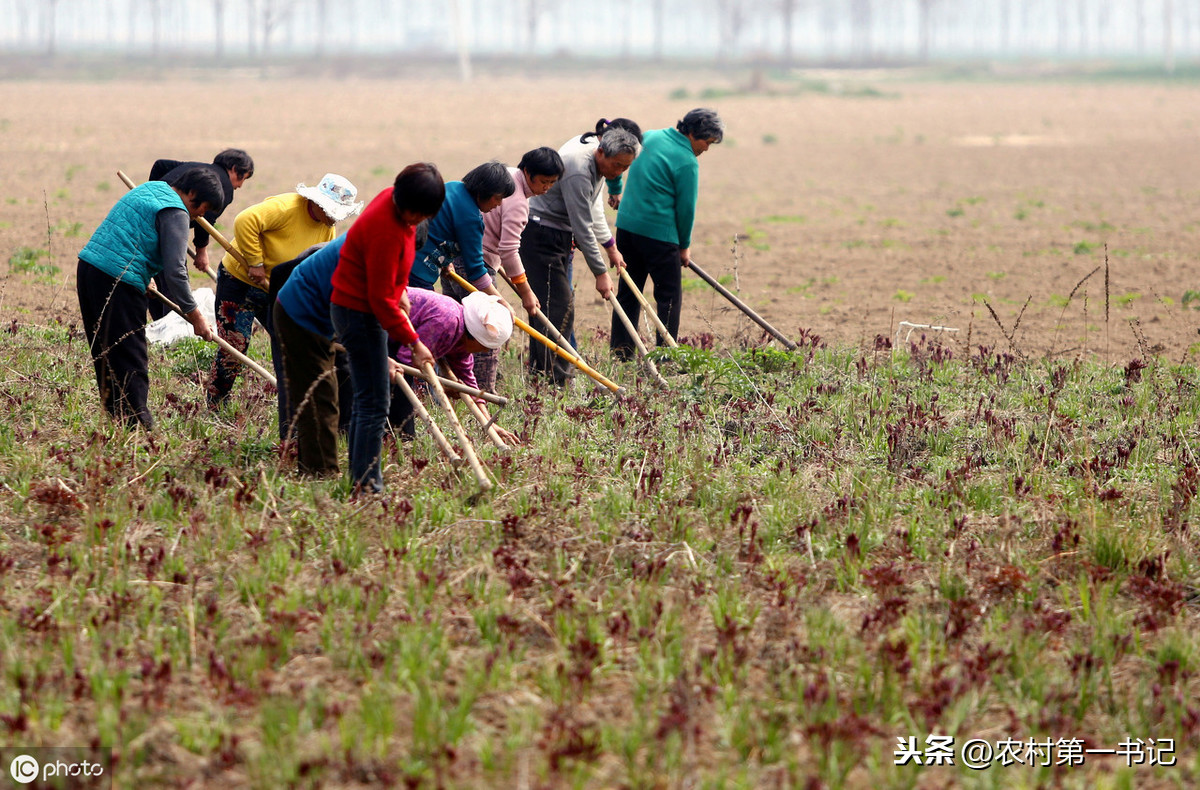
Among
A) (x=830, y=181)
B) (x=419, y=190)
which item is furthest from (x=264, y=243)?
(x=830, y=181)

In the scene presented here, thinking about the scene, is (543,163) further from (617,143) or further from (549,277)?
(549,277)

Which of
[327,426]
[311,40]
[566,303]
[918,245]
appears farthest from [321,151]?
[311,40]

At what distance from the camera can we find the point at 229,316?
6.31 metres

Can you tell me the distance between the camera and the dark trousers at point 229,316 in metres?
6.20

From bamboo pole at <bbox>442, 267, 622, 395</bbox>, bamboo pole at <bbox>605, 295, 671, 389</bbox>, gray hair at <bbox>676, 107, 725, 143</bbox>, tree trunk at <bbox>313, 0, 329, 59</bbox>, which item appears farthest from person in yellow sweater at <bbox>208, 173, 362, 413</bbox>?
tree trunk at <bbox>313, 0, 329, 59</bbox>

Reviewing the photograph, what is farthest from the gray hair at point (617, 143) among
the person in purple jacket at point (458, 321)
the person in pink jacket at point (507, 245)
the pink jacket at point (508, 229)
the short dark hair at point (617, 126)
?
the person in purple jacket at point (458, 321)

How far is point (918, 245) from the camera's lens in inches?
555

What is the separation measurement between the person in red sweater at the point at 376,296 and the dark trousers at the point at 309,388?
0.24 meters

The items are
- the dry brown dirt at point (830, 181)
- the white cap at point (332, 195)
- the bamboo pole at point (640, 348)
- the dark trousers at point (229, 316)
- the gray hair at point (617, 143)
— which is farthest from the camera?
the dry brown dirt at point (830, 181)

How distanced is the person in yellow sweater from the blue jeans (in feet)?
3.96

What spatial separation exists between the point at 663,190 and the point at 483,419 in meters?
2.66

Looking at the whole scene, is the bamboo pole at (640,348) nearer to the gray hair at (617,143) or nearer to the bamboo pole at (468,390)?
the gray hair at (617,143)

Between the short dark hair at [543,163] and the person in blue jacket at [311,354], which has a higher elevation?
the short dark hair at [543,163]

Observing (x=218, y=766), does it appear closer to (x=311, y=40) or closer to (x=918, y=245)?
(x=918, y=245)
